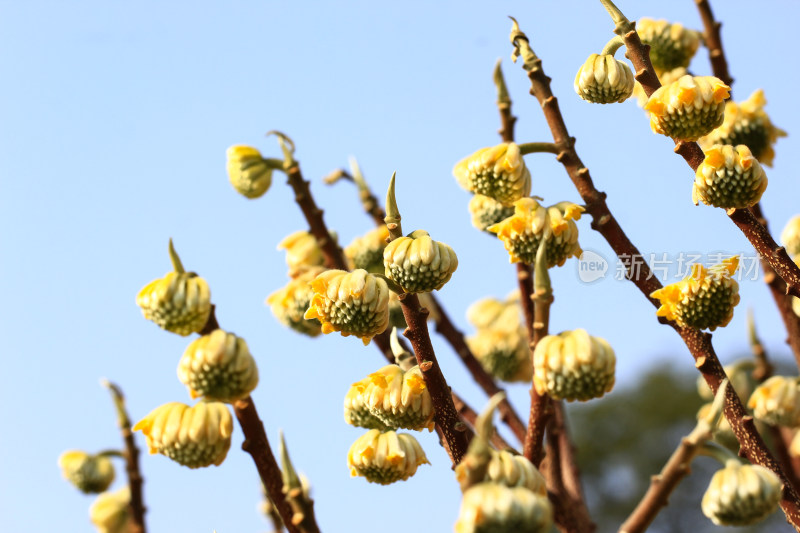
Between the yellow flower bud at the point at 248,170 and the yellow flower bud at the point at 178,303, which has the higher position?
the yellow flower bud at the point at 248,170

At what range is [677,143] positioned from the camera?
3.98 ft

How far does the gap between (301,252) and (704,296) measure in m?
0.87

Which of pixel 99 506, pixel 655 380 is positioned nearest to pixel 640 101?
pixel 99 506

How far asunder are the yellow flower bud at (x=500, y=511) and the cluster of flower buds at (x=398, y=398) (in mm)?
341

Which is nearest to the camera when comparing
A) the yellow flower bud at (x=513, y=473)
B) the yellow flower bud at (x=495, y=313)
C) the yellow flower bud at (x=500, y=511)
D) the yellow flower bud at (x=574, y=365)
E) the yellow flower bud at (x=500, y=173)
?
the yellow flower bud at (x=500, y=511)

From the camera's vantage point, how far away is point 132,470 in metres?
1.41

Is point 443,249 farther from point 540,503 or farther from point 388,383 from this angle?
point 540,503

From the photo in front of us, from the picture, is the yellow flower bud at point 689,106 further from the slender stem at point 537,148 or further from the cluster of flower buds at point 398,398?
the cluster of flower buds at point 398,398

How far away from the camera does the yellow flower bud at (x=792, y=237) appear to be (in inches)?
62.3

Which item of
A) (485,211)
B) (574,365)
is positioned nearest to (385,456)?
(574,365)

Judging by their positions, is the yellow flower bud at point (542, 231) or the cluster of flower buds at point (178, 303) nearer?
the cluster of flower buds at point (178, 303)

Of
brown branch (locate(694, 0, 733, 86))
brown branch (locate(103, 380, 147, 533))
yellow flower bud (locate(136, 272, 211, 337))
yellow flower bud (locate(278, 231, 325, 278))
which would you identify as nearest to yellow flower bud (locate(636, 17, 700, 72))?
brown branch (locate(694, 0, 733, 86))

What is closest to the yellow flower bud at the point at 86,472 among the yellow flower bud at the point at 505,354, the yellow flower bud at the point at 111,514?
the yellow flower bud at the point at 111,514

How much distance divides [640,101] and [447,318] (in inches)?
24.6
